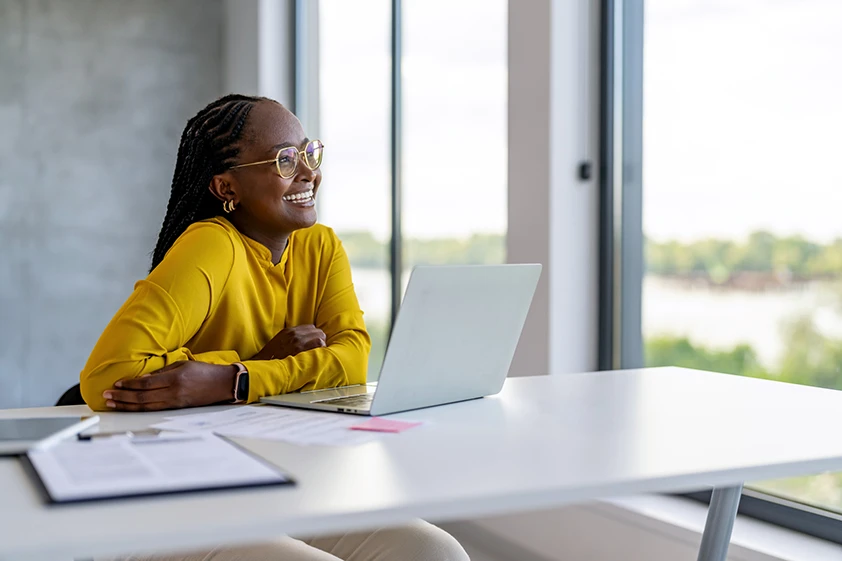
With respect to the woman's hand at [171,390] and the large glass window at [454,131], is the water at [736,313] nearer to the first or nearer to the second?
the large glass window at [454,131]

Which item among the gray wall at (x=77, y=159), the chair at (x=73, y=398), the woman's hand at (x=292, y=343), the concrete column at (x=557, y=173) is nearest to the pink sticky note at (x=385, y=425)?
the woman's hand at (x=292, y=343)

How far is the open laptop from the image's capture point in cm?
120

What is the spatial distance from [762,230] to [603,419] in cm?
122

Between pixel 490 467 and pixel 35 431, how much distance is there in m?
0.52

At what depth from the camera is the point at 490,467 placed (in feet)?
3.02

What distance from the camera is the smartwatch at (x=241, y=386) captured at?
1.37 metres

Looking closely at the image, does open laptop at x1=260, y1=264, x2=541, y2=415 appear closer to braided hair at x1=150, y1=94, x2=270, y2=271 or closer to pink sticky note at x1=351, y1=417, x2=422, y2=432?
pink sticky note at x1=351, y1=417, x2=422, y2=432

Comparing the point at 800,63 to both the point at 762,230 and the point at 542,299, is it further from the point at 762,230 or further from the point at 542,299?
the point at 542,299

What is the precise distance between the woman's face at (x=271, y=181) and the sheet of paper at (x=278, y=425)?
1.64 ft

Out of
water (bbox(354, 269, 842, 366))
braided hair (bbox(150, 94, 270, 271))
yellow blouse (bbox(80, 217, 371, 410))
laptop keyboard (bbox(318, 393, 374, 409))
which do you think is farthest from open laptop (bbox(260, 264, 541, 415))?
water (bbox(354, 269, 842, 366))

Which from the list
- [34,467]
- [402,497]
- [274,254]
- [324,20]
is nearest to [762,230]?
[274,254]

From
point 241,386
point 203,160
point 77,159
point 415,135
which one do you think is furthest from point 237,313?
point 77,159

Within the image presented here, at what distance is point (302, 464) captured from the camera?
93 centimetres

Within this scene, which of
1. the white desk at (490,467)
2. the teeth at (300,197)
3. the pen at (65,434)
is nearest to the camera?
the white desk at (490,467)
